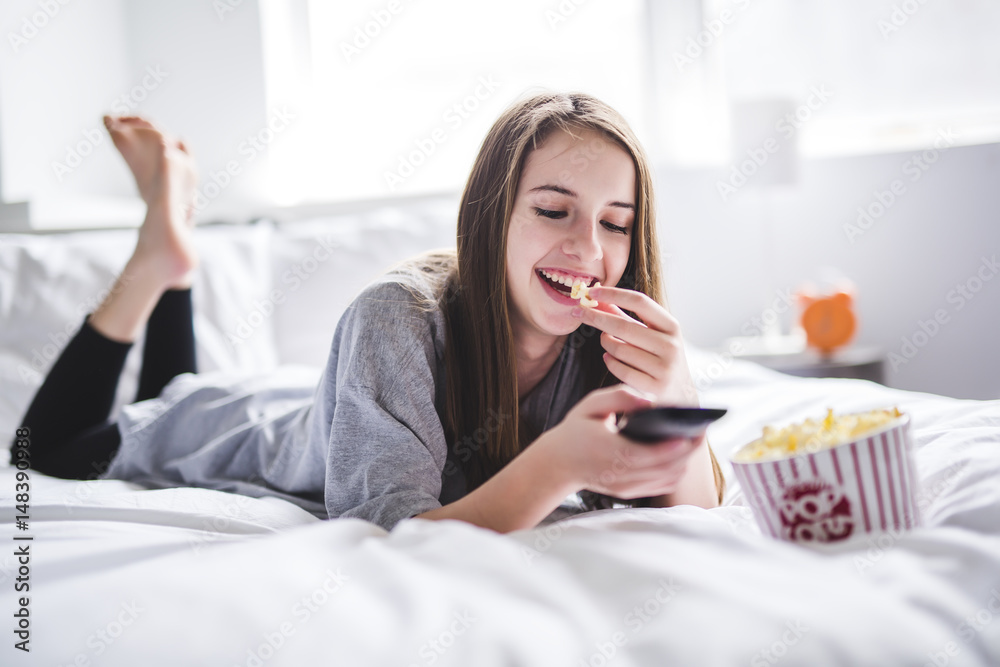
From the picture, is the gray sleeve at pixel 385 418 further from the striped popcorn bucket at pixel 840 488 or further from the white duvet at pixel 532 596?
the striped popcorn bucket at pixel 840 488

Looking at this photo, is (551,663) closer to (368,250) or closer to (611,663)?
(611,663)

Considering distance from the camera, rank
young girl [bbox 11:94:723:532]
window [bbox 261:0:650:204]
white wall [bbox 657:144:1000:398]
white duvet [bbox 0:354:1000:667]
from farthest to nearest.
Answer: window [bbox 261:0:650:204], white wall [bbox 657:144:1000:398], young girl [bbox 11:94:723:532], white duvet [bbox 0:354:1000:667]

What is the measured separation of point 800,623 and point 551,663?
7.1 inches

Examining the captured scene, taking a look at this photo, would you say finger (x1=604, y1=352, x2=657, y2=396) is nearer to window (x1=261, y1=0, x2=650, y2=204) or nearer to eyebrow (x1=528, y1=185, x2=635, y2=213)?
eyebrow (x1=528, y1=185, x2=635, y2=213)

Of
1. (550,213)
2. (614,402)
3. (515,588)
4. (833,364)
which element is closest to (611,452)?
(614,402)

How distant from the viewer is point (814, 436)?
670 mm

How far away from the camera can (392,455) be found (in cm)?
86

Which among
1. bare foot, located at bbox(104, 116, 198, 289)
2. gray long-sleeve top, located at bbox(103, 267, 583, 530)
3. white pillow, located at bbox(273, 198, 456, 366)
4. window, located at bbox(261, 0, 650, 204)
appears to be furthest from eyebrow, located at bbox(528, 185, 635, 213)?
window, located at bbox(261, 0, 650, 204)

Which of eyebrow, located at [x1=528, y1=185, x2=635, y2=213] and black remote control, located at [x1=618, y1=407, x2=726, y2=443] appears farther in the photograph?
eyebrow, located at [x1=528, y1=185, x2=635, y2=213]

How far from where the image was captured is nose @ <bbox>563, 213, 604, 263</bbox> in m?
0.95

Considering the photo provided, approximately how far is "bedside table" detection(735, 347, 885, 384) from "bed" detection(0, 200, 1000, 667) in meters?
1.16

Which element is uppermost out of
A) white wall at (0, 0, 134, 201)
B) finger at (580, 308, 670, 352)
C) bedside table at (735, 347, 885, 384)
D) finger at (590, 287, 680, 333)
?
white wall at (0, 0, 134, 201)

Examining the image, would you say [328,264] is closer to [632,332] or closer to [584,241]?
[584,241]

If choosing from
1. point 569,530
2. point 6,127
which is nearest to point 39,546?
point 569,530
